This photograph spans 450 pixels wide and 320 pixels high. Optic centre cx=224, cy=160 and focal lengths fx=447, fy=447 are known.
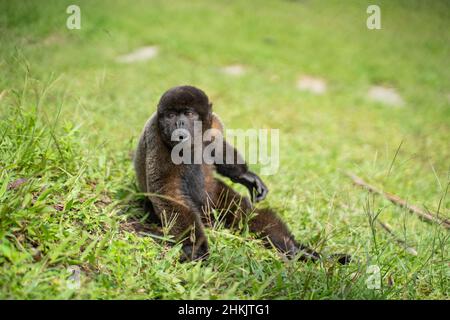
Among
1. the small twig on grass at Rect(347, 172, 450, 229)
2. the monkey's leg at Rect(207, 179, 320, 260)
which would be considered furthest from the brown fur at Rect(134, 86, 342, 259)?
the small twig on grass at Rect(347, 172, 450, 229)

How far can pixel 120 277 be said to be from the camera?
8.98ft

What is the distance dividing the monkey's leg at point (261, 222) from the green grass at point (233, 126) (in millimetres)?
204

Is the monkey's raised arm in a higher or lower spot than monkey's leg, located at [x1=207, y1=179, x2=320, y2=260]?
higher

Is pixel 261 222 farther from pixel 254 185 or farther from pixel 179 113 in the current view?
pixel 179 113

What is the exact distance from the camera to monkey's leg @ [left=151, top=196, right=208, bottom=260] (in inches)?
131

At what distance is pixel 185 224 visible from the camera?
3561mm

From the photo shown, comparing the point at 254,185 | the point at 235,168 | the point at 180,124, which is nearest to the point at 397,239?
the point at 254,185

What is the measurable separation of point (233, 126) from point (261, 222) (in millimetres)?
4070

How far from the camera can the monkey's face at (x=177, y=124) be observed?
3.63 meters

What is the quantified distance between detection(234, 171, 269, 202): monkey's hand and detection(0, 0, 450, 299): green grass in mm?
495

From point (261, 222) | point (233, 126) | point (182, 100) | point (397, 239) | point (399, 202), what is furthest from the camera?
point (233, 126)

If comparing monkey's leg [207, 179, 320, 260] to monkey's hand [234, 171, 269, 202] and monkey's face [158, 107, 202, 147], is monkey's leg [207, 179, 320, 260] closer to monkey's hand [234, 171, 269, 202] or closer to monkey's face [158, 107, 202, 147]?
monkey's hand [234, 171, 269, 202]
